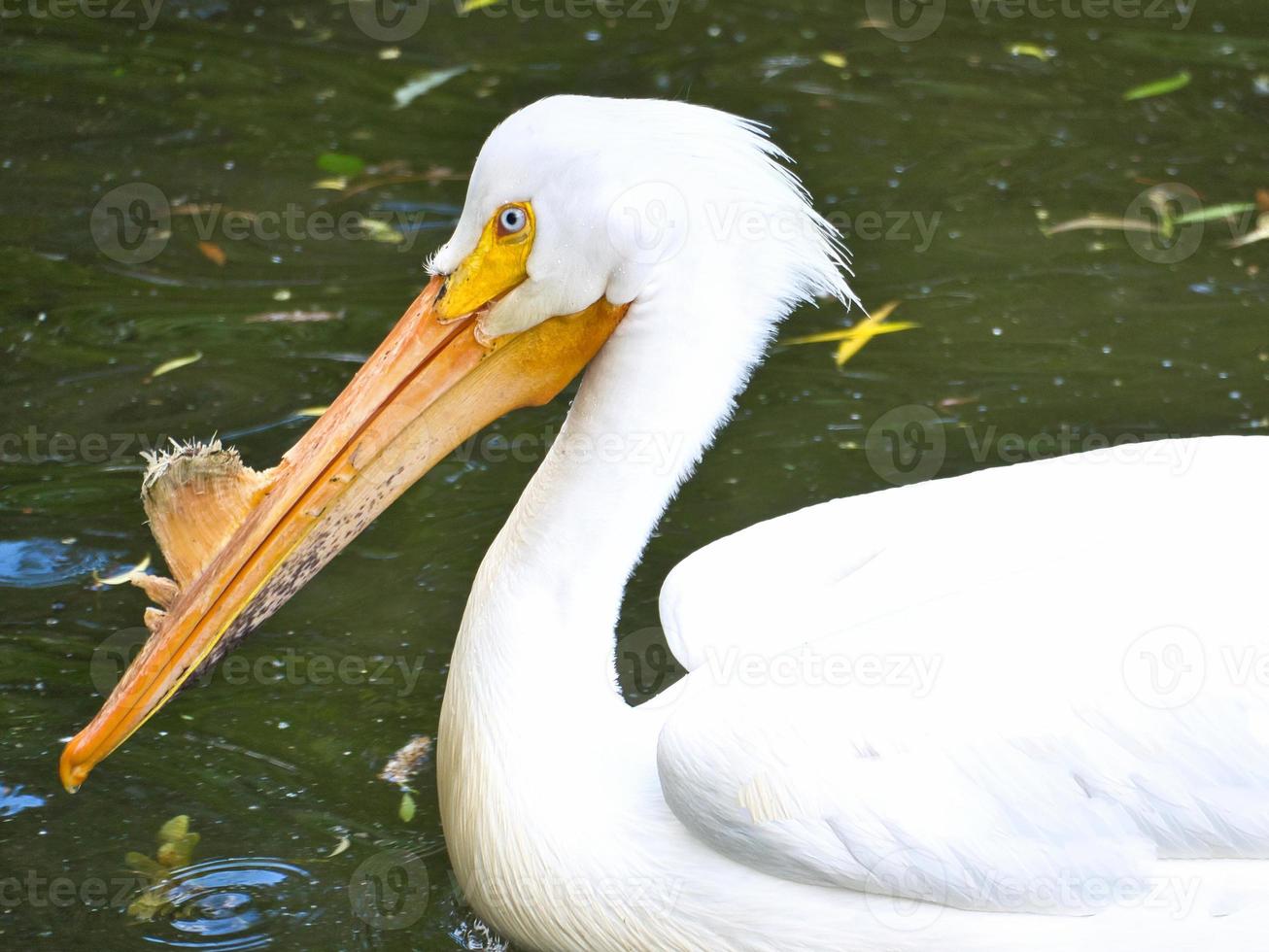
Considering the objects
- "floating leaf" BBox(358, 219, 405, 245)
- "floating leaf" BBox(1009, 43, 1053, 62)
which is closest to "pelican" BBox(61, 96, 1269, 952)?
"floating leaf" BBox(358, 219, 405, 245)

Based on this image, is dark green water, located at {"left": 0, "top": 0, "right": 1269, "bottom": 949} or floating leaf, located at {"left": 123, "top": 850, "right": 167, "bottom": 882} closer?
floating leaf, located at {"left": 123, "top": 850, "right": 167, "bottom": 882}

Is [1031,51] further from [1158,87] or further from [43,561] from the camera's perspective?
[43,561]

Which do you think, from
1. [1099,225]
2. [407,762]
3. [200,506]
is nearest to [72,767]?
[200,506]

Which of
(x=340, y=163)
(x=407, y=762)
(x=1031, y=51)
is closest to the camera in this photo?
(x=407, y=762)

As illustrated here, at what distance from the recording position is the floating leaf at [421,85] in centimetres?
604

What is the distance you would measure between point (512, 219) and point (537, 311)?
156 millimetres

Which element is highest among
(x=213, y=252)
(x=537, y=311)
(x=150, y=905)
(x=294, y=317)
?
(x=213, y=252)

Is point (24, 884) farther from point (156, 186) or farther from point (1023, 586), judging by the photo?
point (156, 186)

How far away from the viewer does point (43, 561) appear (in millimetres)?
4027

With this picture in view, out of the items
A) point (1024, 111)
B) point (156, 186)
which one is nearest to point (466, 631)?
point (156, 186)

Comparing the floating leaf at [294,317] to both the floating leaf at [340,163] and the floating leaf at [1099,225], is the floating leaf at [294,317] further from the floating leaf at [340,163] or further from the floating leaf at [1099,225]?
the floating leaf at [1099,225]

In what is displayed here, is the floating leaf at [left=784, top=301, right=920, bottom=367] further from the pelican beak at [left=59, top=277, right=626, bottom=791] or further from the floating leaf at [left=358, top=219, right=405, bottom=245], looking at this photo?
the pelican beak at [left=59, top=277, right=626, bottom=791]

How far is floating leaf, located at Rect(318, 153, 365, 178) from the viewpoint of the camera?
18.6 feet

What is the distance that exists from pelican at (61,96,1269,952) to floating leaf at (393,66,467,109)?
3372mm
